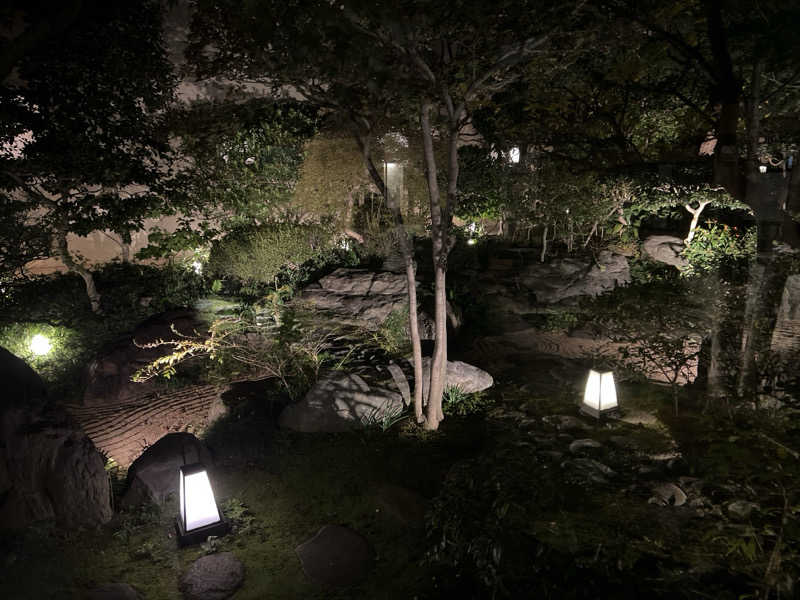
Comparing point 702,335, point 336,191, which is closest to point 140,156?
point 336,191

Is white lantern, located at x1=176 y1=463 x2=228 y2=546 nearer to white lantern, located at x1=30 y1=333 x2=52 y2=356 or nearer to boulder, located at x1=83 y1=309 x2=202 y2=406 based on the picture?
boulder, located at x1=83 y1=309 x2=202 y2=406

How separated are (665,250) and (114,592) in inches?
528

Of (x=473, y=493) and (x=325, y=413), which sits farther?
(x=325, y=413)

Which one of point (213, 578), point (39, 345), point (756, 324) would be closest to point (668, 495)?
point (756, 324)

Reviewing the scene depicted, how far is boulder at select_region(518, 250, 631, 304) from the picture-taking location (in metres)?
11.1

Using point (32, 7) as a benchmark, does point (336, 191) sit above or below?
below

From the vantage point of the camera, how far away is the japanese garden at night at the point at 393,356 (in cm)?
334

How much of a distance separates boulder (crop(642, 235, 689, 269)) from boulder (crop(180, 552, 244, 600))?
39.9 ft

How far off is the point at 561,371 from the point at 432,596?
471 cm

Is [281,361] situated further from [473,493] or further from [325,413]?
[473,493]

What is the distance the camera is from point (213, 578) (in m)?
3.79

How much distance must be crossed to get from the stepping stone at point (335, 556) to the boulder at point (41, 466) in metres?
2.33

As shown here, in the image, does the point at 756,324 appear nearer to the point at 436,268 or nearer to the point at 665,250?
the point at 436,268

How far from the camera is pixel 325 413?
5.70 meters
